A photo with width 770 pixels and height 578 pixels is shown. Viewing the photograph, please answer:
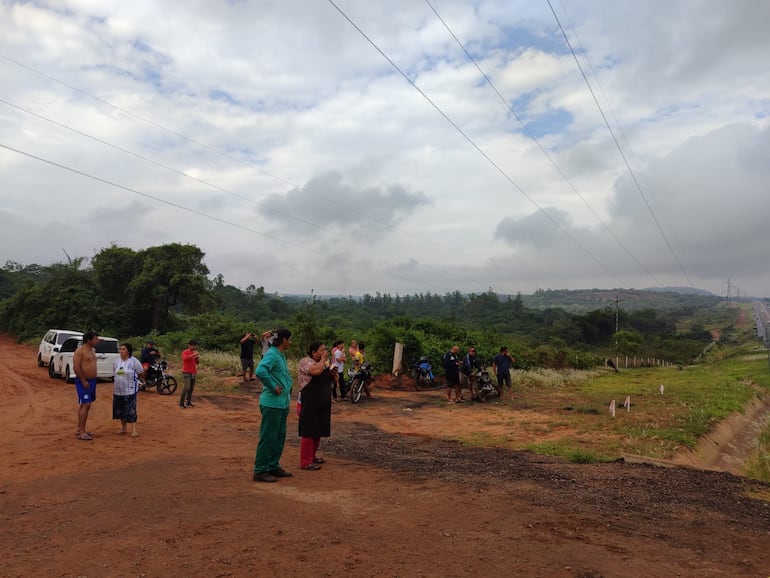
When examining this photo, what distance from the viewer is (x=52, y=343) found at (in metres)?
20.5

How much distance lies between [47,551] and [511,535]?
392 centimetres

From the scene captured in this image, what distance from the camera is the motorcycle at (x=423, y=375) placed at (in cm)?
2127

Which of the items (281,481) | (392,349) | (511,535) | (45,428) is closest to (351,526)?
(511,535)

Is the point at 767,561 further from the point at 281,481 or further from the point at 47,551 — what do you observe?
the point at 47,551

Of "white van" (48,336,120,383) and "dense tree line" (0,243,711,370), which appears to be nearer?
"white van" (48,336,120,383)

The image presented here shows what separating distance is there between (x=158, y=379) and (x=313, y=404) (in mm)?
10840

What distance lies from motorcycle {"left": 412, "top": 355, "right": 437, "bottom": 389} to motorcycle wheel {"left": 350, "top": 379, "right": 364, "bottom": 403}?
5118 mm

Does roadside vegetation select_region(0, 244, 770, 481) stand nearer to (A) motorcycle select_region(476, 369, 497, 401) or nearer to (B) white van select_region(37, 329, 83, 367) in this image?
(A) motorcycle select_region(476, 369, 497, 401)

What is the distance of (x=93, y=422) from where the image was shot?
11.1 meters

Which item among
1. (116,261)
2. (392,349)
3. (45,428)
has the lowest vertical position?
(45,428)

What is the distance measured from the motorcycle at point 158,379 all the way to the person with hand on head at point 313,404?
33.8 feet

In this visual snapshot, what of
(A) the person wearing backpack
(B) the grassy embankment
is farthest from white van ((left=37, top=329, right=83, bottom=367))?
(A) the person wearing backpack

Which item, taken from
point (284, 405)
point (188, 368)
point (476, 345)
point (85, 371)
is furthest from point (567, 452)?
point (476, 345)

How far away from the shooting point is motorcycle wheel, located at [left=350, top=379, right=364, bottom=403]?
53.6 ft
